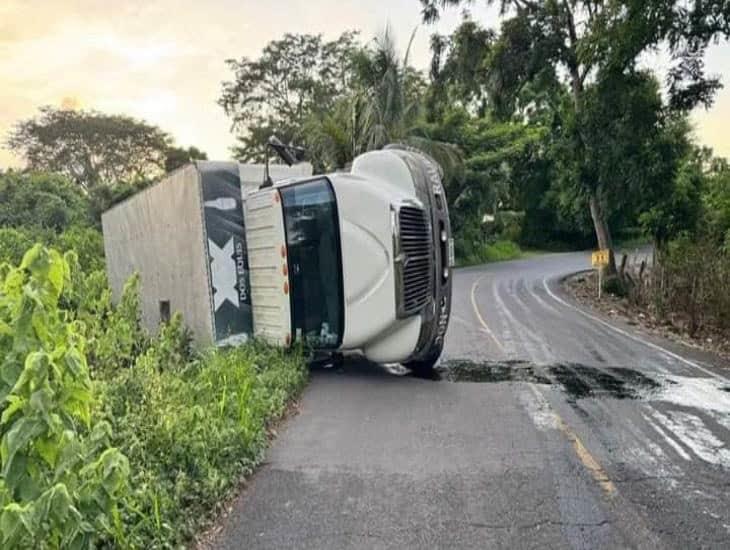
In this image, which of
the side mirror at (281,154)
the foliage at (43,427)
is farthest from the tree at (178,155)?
the foliage at (43,427)

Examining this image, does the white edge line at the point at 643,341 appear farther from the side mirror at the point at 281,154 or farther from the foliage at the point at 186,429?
the side mirror at the point at 281,154

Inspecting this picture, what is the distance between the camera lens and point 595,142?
48.7ft

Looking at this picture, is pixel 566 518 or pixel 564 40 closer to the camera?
pixel 566 518

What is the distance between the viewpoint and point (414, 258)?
21.5 ft

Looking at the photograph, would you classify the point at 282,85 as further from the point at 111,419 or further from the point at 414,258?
the point at 111,419

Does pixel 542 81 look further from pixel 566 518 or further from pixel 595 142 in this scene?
pixel 566 518

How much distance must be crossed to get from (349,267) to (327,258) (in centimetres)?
27

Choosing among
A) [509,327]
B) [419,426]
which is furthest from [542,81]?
[419,426]

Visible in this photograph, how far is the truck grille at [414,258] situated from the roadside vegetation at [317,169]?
1.51 m

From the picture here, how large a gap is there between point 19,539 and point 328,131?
56.9 ft

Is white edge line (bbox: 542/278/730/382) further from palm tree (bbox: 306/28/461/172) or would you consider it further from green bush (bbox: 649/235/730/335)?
palm tree (bbox: 306/28/461/172)

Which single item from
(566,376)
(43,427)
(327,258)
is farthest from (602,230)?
(43,427)

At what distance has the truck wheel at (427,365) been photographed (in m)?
7.06

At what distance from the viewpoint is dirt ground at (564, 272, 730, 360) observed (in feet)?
33.3
